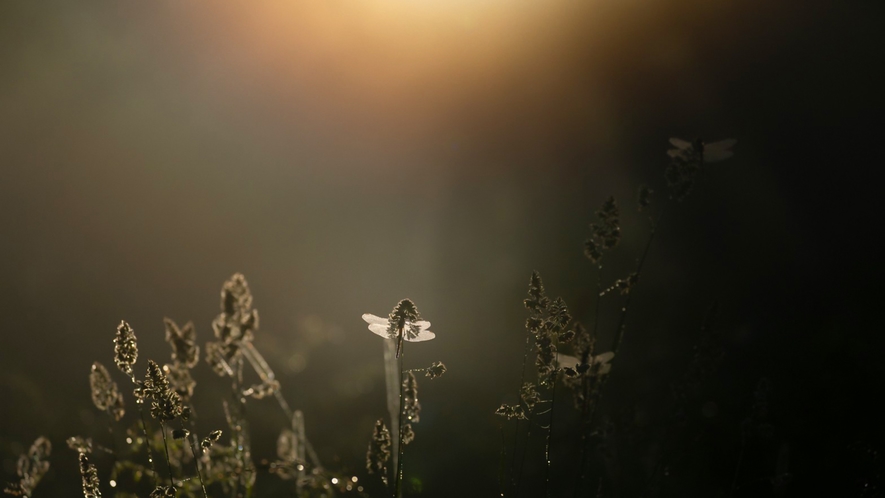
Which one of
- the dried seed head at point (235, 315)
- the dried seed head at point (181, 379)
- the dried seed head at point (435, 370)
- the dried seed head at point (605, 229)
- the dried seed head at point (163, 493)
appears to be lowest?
the dried seed head at point (163, 493)

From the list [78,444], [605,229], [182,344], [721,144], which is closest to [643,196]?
[605,229]

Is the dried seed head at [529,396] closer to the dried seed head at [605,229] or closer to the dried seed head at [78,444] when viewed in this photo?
the dried seed head at [605,229]

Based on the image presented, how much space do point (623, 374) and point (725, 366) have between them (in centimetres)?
41

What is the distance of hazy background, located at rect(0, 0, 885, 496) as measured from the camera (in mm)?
2900

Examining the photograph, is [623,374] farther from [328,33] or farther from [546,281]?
[328,33]

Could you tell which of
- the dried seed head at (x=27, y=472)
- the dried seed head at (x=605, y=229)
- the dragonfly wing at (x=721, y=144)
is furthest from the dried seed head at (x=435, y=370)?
the dried seed head at (x=27, y=472)

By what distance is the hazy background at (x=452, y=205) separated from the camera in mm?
2900

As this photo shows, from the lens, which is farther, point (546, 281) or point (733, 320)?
point (546, 281)

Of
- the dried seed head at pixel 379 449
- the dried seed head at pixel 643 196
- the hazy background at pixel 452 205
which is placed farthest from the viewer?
the hazy background at pixel 452 205

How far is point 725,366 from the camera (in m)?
2.54

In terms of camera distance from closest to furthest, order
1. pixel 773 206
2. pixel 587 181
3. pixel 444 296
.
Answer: pixel 773 206 → pixel 444 296 → pixel 587 181

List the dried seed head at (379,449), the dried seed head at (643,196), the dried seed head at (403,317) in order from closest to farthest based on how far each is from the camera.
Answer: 1. the dried seed head at (403,317)
2. the dried seed head at (379,449)
3. the dried seed head at (643,196)

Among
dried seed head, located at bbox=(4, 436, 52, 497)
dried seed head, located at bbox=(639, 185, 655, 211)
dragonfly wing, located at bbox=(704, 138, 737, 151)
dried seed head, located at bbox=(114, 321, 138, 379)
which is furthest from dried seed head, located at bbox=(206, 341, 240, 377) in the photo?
dragonfly wing, located at bbox=(704, 138, 737, 151)


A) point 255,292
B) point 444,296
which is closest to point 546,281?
point 444,296
